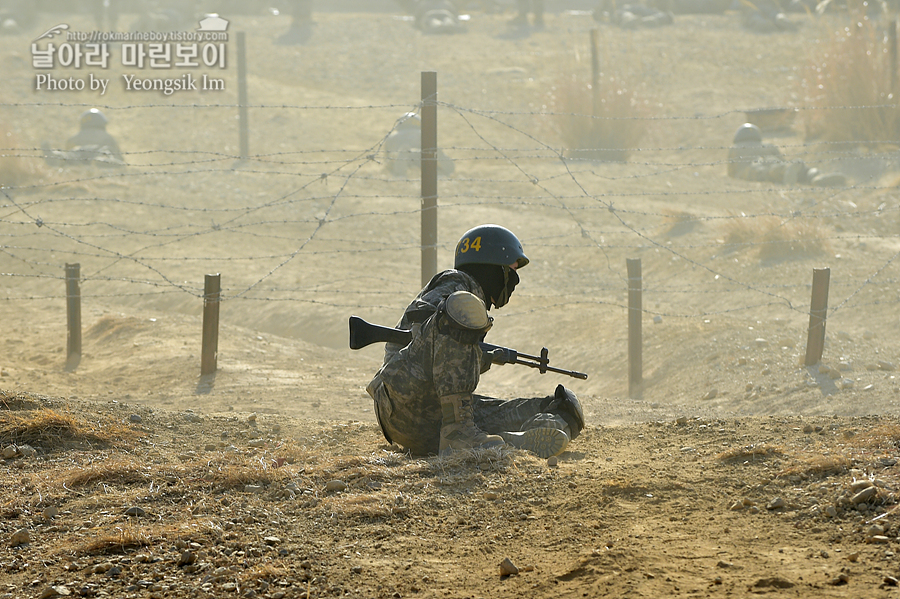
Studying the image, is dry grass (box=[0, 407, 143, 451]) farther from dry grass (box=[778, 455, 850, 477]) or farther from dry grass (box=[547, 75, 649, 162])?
dry grass (box=[547, 75, 649, 162])

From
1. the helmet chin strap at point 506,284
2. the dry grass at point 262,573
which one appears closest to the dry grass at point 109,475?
the dry grass at point 262,573

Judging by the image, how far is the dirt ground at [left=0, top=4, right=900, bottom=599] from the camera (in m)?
3.01

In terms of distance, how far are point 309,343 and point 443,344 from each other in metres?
4.84

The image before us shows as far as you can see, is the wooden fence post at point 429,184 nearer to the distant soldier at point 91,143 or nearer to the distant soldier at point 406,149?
the distant soldier at point 406,149

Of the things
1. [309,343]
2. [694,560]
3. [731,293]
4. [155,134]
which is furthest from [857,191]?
[155,134]

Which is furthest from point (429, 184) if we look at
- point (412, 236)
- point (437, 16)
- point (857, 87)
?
point (437, 16)

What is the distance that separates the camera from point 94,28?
26625 millimetres

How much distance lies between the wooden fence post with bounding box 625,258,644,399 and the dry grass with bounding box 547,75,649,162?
9851mm

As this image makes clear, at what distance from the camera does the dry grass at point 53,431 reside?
462cm

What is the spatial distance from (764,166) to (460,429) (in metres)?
12.5

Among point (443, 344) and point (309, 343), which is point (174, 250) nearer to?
point (309, 343)

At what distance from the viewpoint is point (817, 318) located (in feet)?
22.6

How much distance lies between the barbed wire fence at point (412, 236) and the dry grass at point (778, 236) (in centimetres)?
2

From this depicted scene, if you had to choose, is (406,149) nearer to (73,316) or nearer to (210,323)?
(73,316)
